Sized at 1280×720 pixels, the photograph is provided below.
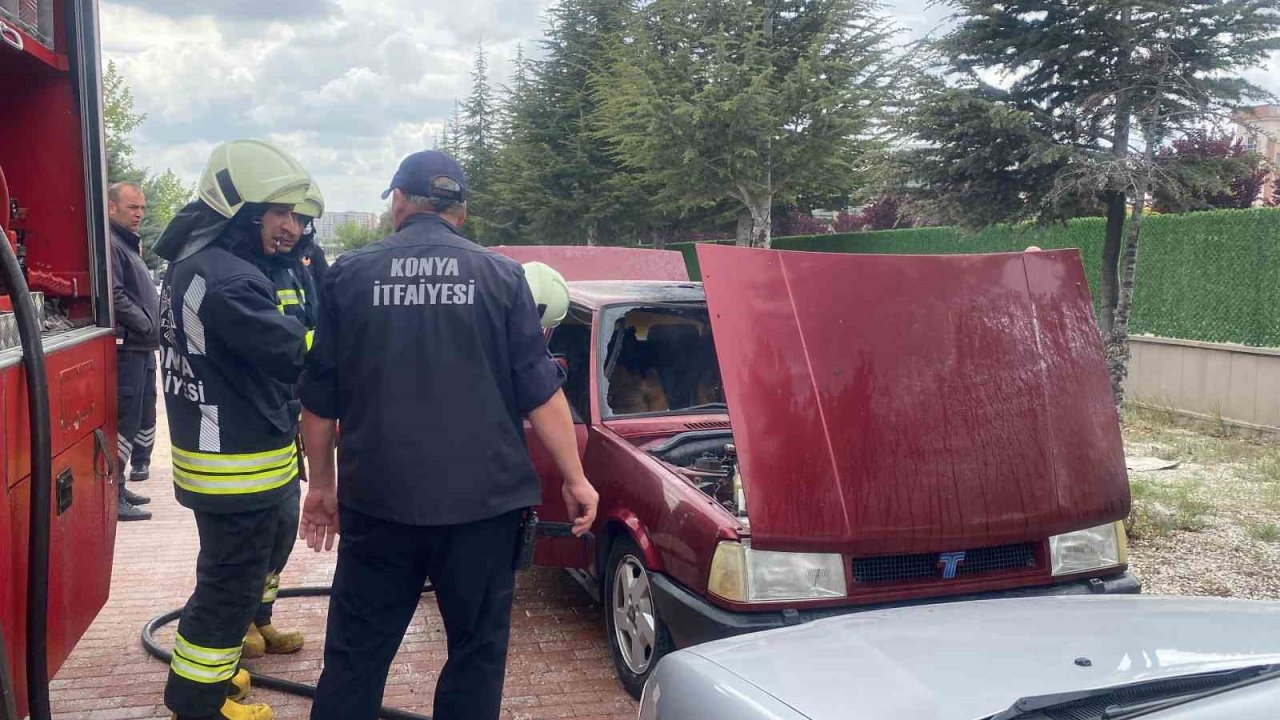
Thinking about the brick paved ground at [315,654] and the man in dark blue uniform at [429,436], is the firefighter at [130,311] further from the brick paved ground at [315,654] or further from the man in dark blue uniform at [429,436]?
the man in dark blue uniform at [429,436]

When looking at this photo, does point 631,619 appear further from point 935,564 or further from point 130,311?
point 130,311

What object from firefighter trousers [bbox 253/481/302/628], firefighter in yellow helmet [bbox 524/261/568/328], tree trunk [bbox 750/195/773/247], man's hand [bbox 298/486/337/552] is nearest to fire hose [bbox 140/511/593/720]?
firefighter trousers [bbox 253/481/302/628]

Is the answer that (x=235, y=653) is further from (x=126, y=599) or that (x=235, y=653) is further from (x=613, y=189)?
(x=613, y=189)

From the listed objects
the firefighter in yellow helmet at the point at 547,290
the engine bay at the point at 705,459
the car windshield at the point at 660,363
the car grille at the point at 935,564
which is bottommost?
the car grille at the point at 935,564

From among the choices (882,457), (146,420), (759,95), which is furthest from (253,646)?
(759,95)

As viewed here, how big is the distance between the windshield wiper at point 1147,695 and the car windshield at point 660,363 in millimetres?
3090

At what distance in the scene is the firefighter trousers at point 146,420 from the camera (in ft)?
23.0

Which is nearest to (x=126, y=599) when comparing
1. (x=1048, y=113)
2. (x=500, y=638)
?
(x=500, y=638)

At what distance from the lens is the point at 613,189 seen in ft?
83.8

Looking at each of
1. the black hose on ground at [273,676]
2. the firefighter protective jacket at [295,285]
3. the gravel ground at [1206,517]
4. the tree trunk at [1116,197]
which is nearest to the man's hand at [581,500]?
the black hose on ground at [273,676]

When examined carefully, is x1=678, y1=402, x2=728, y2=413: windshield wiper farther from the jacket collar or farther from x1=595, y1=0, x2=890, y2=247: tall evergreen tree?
x1=595, y1=0, x2=890, y2=247: tall evergreen tree

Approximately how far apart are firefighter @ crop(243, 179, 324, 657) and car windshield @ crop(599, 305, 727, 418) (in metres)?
1.53

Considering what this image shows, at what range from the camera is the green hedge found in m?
10.5

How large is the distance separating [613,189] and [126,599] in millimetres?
21255
